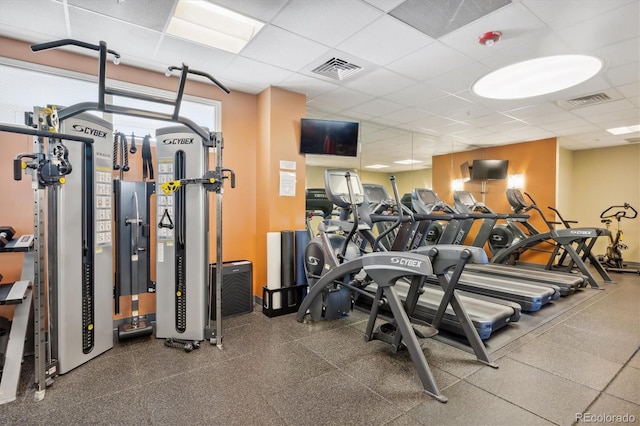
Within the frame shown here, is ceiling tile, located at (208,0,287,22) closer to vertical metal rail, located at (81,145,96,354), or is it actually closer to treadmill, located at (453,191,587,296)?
vertical metal rail, located at (81,145,96,354)

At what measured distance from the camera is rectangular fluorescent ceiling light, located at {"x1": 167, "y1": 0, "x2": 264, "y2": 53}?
109 inches

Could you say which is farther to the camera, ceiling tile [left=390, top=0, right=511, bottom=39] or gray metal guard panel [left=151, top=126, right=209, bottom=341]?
gray metal guard panel [left=151, top=126, right=209, bottom=341]

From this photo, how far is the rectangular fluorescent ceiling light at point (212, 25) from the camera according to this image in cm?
278

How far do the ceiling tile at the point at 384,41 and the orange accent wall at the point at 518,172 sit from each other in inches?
236

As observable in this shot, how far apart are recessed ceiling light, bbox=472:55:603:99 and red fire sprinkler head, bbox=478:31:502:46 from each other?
95 cm

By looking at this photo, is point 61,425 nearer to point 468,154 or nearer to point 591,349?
point 591,349

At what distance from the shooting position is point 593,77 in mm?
4160

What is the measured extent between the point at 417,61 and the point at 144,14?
9.29 ft

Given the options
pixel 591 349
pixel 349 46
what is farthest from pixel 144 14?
pixel 591 349

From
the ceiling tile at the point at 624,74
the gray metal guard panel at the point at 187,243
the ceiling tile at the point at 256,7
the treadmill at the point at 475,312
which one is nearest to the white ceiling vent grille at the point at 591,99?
the ceiling tile at the point at 624,74

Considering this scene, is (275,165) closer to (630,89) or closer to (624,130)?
(630,89)

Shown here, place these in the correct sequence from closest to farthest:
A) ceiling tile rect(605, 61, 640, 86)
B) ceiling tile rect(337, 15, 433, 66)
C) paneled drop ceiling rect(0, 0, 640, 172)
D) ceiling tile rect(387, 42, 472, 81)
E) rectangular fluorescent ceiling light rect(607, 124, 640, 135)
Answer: paneled drop ceiling rect(0, 0, 640, 172), ceiling tile rect(337, 15, 433, 66), ceiling tile rect(387, 42, 472, 81), ceiling tile rect(605, 61, 640, 86), rectangular fluorescent ceiling light rect(607, 124, 640, 135)

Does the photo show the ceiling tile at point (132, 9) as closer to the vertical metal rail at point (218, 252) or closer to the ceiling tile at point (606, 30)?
the vertical metal rail at point (218, 252)

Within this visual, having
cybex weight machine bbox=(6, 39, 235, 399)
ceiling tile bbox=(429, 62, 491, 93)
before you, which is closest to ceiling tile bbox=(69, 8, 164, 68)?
cybex weight machine bbox=(6, 39, 235, 399)
